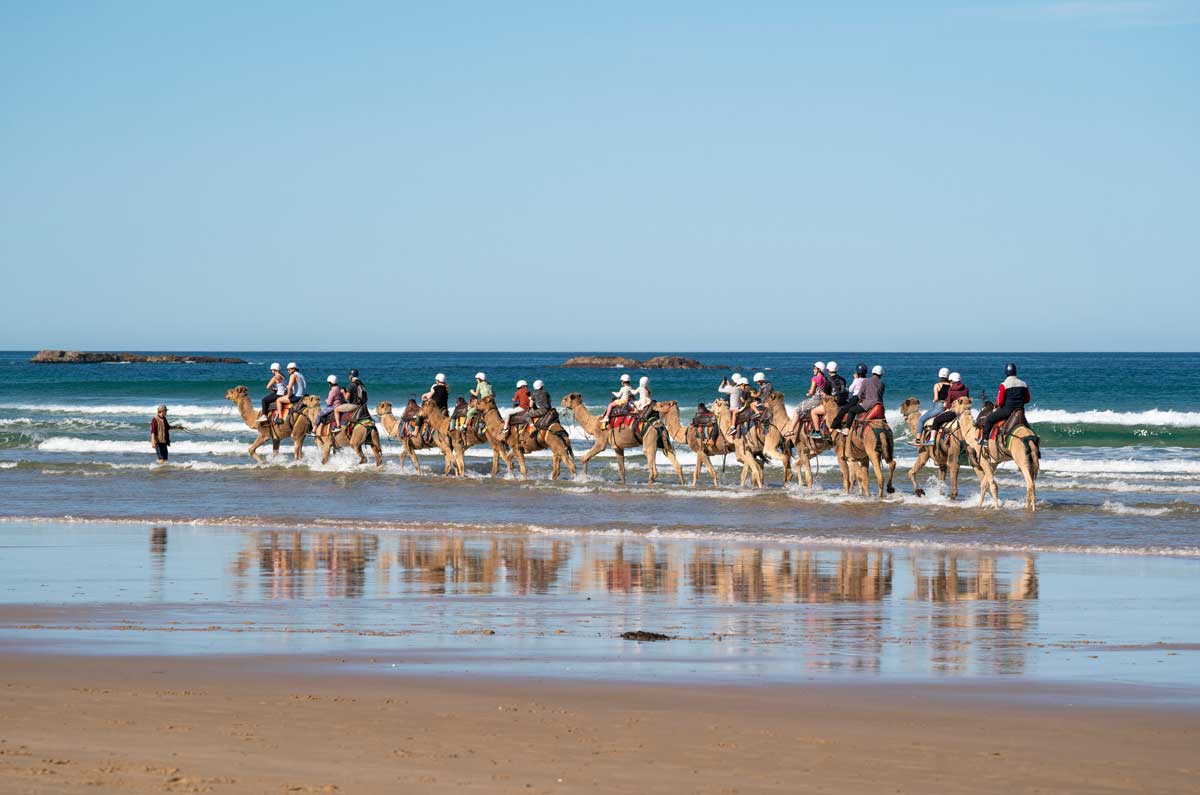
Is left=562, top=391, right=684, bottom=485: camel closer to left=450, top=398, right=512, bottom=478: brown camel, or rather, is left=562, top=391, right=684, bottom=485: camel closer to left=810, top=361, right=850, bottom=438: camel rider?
left=450, top=398, right=512, bottom=478: brown camel

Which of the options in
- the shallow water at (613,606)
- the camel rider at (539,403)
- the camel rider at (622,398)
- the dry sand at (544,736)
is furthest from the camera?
the camel rider at (539,403)

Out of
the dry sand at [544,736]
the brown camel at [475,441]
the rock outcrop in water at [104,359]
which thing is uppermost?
the rock outcrop in water at [104,359]

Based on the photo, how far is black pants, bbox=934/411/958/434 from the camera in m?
23.5

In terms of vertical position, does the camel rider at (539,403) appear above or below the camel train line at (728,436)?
→ above

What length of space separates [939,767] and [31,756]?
423 centimetres

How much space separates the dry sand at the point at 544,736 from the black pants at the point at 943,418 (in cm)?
1508

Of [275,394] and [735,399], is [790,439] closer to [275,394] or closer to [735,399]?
[735,399]

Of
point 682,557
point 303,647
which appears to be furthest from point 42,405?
point 303,647

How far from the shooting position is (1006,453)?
2222cm

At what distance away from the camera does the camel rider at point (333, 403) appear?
100 feet

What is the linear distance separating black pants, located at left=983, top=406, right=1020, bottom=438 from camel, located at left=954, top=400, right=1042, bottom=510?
215 millimetres

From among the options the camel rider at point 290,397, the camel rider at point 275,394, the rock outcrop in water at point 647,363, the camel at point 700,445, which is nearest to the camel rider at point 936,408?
the camel at point 700,445

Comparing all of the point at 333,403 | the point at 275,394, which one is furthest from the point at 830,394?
the point at 275,394

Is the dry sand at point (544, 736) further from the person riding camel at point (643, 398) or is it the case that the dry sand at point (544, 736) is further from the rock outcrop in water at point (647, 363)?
the rock outcrop in water at point (647, 363)
